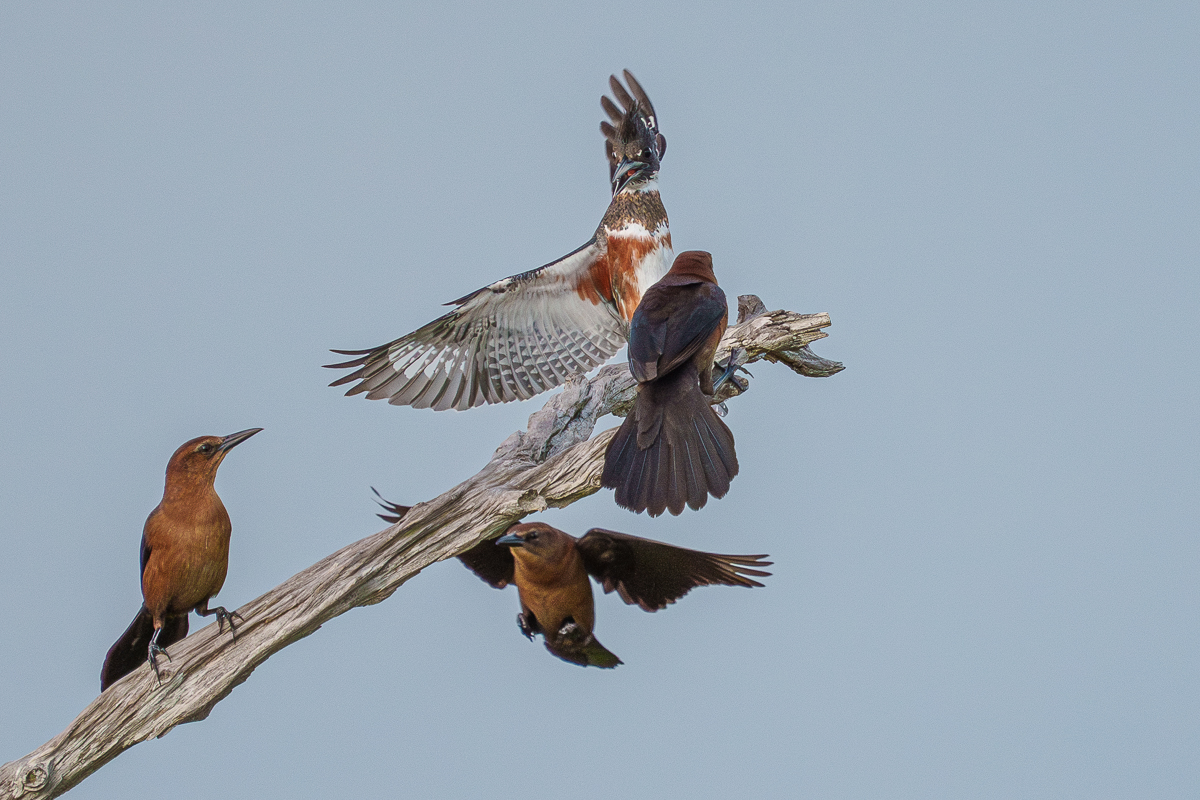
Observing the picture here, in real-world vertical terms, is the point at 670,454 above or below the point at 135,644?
below

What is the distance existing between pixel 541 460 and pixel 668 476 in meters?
1.36

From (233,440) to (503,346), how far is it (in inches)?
89.4

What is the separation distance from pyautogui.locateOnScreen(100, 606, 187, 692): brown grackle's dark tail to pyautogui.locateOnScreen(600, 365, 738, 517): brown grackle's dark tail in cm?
200

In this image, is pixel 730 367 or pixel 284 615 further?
pixel 730 367

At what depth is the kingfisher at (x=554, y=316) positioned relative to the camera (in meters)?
6.06

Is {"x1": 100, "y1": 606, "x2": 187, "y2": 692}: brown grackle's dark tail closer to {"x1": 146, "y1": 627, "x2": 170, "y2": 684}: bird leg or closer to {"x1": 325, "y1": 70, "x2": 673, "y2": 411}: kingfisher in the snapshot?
{"x1": 146, "y1": 627, "x2": 170, "y2": 684}: bird leg

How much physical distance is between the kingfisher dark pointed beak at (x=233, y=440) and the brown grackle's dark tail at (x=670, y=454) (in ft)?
4.89

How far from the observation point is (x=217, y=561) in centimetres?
430

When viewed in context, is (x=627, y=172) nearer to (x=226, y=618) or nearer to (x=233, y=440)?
(x=233, y=440)

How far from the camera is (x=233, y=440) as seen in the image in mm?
4348

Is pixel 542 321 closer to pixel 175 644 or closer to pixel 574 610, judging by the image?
pixel 574 610

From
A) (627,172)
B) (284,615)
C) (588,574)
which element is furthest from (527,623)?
(627,172)

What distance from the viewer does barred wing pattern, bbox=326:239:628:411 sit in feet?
20.0

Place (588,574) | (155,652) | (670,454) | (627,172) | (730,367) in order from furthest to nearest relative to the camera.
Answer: (627,172), (730,367), (588,574), (155,652), (670,454)
